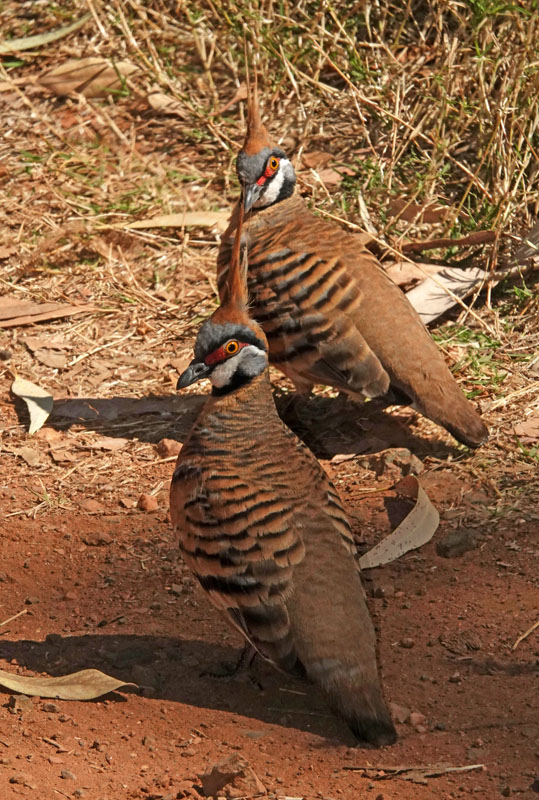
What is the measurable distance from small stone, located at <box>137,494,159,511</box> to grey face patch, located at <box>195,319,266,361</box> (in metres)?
0.97

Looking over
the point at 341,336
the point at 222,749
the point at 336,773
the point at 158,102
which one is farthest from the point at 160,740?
the point at 158,102

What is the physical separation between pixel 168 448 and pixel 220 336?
4.08ft

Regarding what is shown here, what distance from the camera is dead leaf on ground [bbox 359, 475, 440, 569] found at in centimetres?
453

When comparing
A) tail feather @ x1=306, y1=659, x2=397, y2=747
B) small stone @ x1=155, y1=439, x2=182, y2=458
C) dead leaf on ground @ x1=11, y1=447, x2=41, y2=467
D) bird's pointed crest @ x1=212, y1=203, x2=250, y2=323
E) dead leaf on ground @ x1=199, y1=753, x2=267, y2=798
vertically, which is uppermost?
bird's pointed crest @ x1=212, y1=203, x2=250, y2=323

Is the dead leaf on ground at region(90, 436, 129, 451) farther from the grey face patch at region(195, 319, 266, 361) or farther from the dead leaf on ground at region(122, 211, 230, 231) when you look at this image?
the dead leaf on ground at region(122, 211, 230, 231)

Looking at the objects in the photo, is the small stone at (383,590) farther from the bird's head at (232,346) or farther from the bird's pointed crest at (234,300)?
the bird's pointed crest at (234,300)

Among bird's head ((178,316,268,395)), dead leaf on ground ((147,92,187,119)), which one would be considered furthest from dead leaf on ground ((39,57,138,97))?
bird's head ((178,316,268,395))

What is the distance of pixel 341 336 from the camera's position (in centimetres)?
516

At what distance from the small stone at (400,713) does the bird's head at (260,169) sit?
118 inches

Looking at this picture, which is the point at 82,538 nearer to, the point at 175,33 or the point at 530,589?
the point at 530,589

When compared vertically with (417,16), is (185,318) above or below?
below

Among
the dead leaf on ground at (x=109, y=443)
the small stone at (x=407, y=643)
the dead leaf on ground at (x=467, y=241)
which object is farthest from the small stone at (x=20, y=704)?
the dead leaf on ground at (x=467, y=241)

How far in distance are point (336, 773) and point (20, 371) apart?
3.52 metres

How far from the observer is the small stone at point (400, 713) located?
355cm
